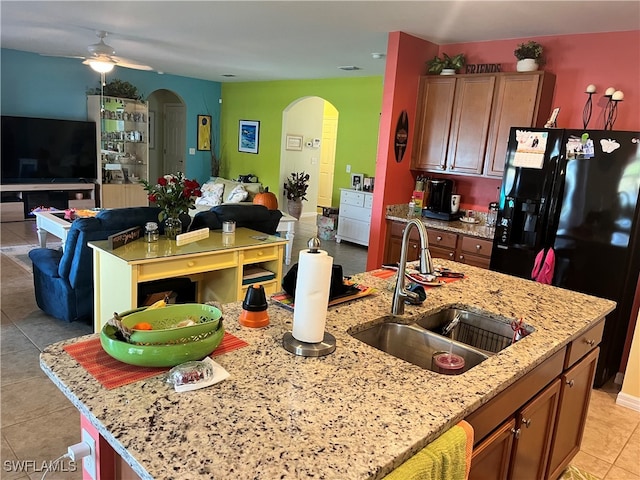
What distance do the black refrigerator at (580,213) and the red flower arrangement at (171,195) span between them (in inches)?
93.3

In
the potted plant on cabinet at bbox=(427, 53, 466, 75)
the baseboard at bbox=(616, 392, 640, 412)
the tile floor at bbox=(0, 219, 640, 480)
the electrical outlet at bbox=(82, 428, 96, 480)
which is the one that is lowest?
the tile floor at bbox=(0, 219, 640, 480)

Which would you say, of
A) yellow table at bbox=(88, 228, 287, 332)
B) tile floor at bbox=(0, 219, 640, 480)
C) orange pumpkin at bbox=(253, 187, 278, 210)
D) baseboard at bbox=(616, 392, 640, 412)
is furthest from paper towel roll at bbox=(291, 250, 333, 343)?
orange pumpkin at bbox=(253, 187, 278, 210)

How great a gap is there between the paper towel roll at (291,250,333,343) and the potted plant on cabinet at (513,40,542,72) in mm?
3304

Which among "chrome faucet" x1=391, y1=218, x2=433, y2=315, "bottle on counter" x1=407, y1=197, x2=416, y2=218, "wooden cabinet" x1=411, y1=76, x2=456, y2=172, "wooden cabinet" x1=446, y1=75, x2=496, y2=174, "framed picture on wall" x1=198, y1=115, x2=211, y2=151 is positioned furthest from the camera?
"framed picture on wall" x1=198, y1=115, x2=211, y2=151

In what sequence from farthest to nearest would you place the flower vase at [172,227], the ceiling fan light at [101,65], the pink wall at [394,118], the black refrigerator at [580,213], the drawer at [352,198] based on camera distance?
the drawer at [352,198] → the ceiling fan light at [101,65] → the pink wall at [394,118] → the flower vase at [172,227] → the black refrigerator at [580,213]

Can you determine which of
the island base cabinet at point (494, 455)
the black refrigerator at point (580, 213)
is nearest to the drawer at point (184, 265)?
the black refrigerator at point (580, 213)

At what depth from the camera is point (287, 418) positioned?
119cm

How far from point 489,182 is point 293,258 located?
9.38ft

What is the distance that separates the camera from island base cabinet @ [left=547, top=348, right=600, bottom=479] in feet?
6.83

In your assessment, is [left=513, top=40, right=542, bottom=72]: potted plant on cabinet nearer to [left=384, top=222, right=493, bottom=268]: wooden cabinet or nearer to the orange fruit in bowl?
[left=384, top=222, right=493, bottom=268]: wooden cabinet

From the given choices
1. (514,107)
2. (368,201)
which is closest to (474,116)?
(514,107)

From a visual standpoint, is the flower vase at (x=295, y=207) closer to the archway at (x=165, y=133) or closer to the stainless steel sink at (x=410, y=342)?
the archway at (x=165, y=133)

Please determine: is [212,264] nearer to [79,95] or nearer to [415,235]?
[415,235]

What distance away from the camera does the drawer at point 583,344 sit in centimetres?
200
